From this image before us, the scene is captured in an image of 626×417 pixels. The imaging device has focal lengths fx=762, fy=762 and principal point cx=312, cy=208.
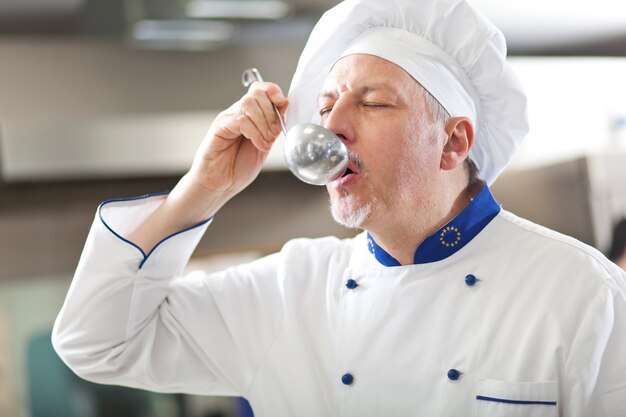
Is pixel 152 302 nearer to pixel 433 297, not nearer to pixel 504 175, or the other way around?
pixel 433 297

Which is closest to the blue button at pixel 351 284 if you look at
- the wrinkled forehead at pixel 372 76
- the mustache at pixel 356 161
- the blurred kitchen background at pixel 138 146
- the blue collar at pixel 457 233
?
the blue collar at pixel 457 233

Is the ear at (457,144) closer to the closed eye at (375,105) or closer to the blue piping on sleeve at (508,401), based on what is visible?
the closed eye at (375,105)

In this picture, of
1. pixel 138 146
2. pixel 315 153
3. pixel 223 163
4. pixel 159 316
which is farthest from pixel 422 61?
pixel 138 146

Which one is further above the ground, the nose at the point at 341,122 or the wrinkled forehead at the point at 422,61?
the wrinkled forehead at the point at 422,61

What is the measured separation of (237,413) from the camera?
295 cm

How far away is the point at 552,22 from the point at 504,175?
68 cm

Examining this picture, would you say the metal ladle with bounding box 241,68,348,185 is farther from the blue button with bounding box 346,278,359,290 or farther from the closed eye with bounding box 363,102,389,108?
the blue button with bounding box 346,278,359,290

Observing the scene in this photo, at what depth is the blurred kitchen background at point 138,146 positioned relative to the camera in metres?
2.62

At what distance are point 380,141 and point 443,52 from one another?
0.67ft

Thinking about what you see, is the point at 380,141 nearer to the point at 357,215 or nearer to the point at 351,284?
the point at 357,215

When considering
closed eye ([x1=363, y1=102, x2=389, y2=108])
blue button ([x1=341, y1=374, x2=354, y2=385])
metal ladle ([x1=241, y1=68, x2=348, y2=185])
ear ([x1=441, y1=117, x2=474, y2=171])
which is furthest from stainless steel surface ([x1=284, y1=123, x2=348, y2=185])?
blue button ([x1=341, y1=374, x2=354, y2=385])

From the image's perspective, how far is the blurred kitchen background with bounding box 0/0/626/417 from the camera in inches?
103

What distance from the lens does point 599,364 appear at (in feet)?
3.63

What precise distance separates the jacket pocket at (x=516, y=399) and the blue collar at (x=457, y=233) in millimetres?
222
